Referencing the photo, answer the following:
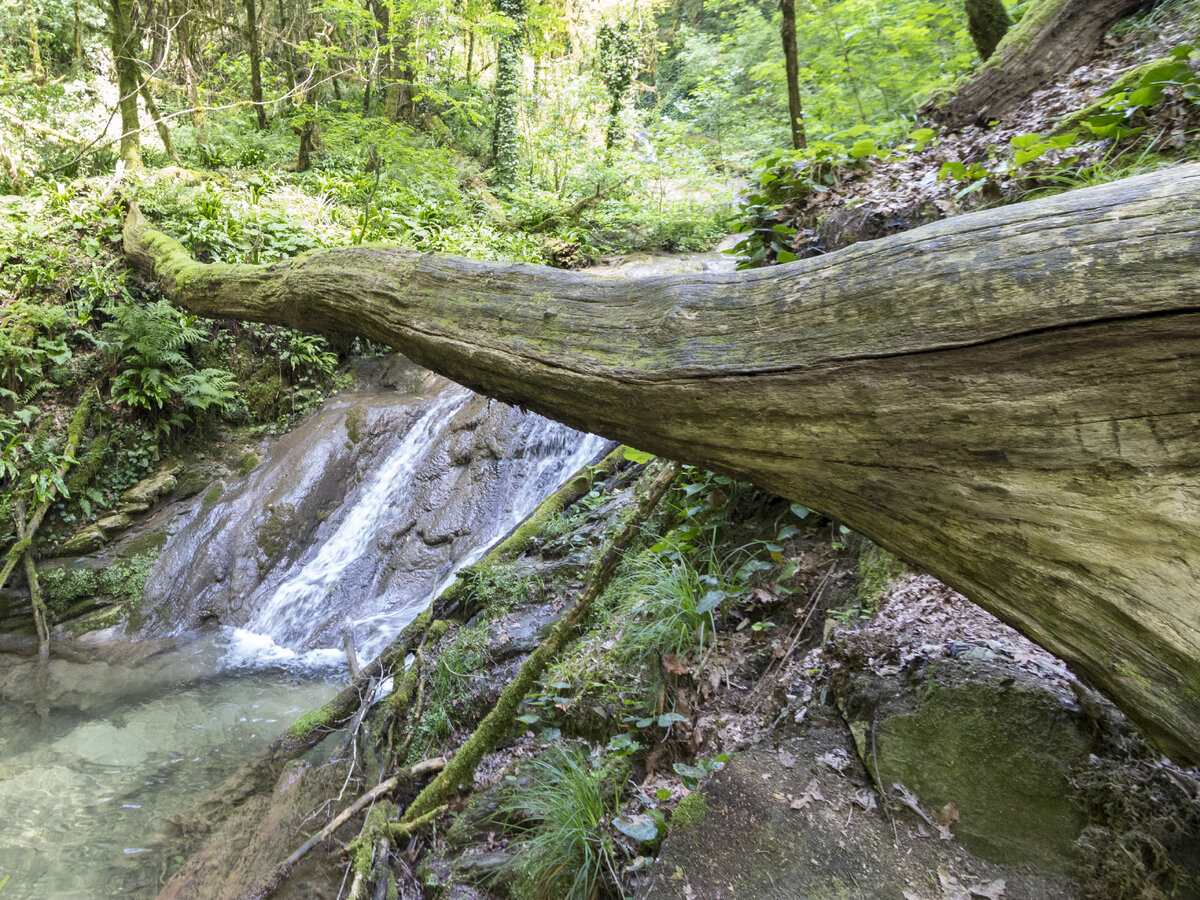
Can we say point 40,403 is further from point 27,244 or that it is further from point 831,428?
point 831,428

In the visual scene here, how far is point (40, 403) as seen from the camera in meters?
7.47

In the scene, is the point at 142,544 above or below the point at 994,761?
below

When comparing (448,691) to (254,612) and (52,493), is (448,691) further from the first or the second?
(52,493)

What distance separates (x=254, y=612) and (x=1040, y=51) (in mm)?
8939

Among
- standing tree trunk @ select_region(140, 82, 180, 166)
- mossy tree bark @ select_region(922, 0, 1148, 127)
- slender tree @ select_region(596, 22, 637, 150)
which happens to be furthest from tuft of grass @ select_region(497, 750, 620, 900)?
slender tree @ select_region(596, 22, 637, 150)

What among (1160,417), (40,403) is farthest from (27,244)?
(1160,417)

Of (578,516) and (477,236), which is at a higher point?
(477,236)

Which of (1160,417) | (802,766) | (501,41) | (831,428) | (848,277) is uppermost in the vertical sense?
(501,41)

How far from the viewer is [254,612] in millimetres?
6934

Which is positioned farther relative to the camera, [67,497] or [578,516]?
[67,497]

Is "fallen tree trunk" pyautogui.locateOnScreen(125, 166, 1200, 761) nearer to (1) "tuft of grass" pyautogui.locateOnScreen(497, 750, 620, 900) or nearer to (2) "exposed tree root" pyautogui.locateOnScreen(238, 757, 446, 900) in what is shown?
(1) "tuft of grass" pyautogui.locateOnScreen(497, 750, 620, 900)

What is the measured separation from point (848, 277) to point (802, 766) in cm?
160

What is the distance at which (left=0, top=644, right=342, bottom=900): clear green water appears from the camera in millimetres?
3811

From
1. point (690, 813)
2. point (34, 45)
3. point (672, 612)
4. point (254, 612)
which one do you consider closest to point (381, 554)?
point (254, 612)
